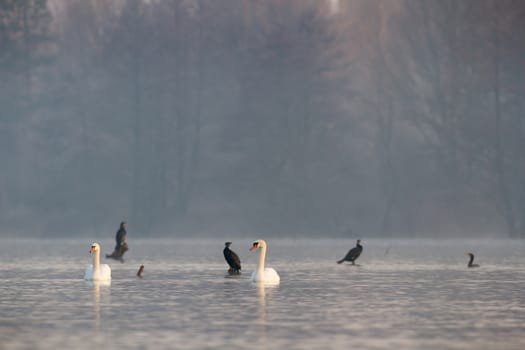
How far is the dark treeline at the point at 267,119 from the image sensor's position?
95.9 metres

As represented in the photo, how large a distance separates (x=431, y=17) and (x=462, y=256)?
142 feet

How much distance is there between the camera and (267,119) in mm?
99750

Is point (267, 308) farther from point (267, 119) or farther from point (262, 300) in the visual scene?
point (267, 119)

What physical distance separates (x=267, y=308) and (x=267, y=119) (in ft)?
241

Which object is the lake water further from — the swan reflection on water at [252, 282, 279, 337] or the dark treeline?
the dark treeline

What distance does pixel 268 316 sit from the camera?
81.5 feet

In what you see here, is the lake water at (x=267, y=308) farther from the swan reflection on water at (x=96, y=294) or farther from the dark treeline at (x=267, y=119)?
the dark treeline at (x=267, y=119)

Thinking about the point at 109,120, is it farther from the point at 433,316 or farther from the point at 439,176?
the point at 433,316

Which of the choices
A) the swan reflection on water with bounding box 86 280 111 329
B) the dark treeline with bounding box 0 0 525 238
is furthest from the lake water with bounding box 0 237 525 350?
the dark treeline with bounding box 0 0 525 238

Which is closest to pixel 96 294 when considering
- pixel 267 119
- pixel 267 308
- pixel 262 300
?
pixel 262 300

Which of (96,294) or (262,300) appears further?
(96,294)

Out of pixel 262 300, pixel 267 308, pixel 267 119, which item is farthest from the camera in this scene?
pixel 267 119

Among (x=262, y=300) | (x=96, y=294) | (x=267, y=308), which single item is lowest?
(x=267, y=308)

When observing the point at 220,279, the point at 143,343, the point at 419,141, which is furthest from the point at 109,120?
the point at 143,343
